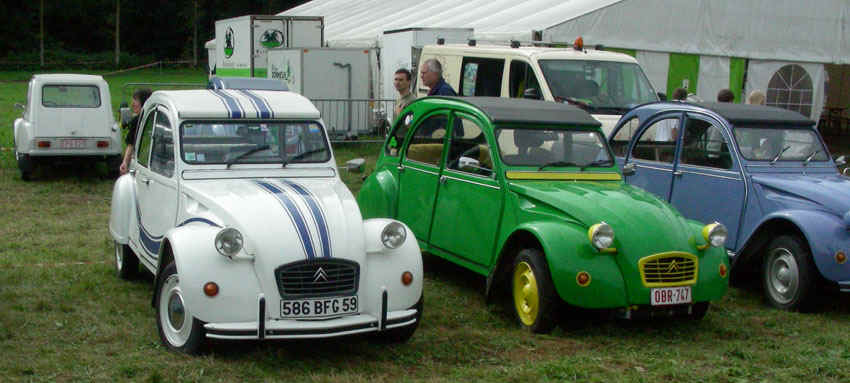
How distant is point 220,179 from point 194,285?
1.38 m

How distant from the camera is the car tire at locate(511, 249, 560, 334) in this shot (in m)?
6.18

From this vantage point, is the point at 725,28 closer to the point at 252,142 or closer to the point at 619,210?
the point at 619,210

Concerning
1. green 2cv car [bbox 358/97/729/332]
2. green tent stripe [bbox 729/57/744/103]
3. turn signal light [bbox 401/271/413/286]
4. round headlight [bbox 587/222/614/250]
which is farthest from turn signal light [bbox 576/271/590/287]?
green tent stripe [bbox 729/57/744/103]

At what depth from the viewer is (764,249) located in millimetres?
7504

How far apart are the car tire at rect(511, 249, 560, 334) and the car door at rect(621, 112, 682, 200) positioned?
2503 millimetres

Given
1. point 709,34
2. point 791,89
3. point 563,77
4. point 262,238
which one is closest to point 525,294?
point 262,238

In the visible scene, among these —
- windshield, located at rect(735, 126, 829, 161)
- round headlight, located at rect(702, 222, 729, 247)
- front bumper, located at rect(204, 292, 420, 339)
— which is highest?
windshield, located at rect(735, 126, 829, 161)

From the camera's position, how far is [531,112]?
23.9 ft

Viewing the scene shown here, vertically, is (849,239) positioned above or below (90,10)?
below

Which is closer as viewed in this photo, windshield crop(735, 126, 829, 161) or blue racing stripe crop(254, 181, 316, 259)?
blue racing stripe crop(254, 181, 316, 259)

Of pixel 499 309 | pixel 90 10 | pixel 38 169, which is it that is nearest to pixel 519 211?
pixel 499 309

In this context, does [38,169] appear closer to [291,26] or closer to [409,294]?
[291,26]

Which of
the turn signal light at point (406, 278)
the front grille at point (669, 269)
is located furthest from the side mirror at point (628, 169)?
the turn signal light at point (406, 278)

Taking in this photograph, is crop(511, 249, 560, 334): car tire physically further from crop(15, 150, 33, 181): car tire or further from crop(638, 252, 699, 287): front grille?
crop(15, 150, 33, 181): car tire
